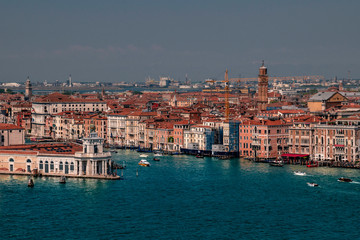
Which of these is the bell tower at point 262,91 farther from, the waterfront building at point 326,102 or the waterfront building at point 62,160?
the waterfront building at point 62,160

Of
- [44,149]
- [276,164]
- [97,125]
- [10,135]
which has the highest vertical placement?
[97,125]

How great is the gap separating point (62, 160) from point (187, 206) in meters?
8.71

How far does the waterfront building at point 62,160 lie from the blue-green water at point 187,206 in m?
0.90

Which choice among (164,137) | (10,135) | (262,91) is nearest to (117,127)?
(164,137)

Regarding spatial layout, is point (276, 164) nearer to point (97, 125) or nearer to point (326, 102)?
point (326, 102)

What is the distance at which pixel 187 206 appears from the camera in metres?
27.5

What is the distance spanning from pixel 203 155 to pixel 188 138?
8.78ft

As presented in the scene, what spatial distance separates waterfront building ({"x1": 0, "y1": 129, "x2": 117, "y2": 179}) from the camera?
33537 mm

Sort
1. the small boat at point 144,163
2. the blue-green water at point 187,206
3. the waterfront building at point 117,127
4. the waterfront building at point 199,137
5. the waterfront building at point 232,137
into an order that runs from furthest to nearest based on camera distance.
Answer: the waterfront building at point 117,127 → the waterfront building at point 199,137 → the waterfront building at point 232,137 → the small boat at point 144,163 → the blue-green water at point 187,206

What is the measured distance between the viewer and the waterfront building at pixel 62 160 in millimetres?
33537

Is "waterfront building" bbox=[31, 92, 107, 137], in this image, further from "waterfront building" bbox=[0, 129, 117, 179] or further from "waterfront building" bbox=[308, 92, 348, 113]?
"waterfront building" bbox=[0, 129, 117, 179]

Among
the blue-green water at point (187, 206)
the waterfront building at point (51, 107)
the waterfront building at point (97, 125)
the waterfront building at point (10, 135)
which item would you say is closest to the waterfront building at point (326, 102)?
the waterfront building at point (97, 125)

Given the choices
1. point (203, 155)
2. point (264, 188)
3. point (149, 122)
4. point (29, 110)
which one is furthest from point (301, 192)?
point (29, 110)

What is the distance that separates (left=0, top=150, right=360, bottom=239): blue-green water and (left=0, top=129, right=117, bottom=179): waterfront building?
895 millimetres
